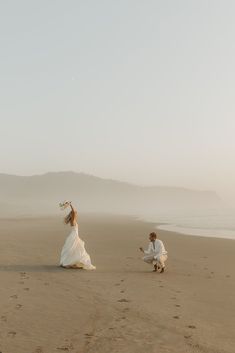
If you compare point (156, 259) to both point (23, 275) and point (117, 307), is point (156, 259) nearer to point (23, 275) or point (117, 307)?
point (23, 275)

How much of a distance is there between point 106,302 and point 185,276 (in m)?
4.91

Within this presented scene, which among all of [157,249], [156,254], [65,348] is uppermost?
[157,249]

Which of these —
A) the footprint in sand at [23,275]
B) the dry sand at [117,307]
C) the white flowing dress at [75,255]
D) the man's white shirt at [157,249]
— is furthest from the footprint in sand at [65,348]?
the man's white shirt at [157,249]

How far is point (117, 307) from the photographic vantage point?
10.1 m

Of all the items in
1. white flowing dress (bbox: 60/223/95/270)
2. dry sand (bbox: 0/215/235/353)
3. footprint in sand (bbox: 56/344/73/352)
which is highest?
white flowing dress (bbox: 60/223/95/270)

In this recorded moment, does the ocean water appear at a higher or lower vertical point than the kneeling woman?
higher

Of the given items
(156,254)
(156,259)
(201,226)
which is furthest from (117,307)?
(201,226)

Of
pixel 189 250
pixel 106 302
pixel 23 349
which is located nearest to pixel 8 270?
pixel 106 302

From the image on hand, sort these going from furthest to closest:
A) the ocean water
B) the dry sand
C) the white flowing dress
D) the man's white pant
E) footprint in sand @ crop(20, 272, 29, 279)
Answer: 1. the ocean water
2. the white flowing dress
3. the man's white pant
4. footprint in sand @ crop(20, 272, 29, 279)
5. the dry sand

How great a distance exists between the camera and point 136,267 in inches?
656

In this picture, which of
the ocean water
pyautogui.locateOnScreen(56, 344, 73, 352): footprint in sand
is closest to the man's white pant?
pyautogui.locateOnScreen(56, 344, 73, 352): footprint in sand

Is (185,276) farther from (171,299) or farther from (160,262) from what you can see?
(171,299)

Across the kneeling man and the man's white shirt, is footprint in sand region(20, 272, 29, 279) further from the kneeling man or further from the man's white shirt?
the man's white shirt

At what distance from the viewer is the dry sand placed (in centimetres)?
765
